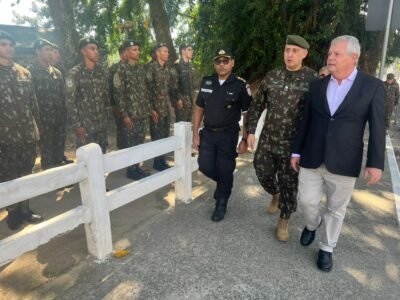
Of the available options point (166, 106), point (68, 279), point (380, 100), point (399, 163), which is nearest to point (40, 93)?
point (166, 106)

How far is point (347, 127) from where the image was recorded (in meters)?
2.71

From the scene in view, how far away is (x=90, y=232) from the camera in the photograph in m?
3.04

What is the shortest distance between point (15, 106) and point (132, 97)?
1.86 m

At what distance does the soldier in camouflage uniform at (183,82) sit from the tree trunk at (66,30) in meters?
3.61

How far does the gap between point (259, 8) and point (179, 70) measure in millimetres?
4631

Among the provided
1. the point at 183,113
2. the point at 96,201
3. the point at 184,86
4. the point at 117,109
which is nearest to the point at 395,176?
the point at 183,113

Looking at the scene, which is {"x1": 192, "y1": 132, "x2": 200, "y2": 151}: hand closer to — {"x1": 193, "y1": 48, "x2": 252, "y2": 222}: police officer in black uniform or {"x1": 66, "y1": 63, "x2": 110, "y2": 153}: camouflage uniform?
{"x1": 193, "y1": 48, "x2": 252, "y2": 222}: police officer in black uniform

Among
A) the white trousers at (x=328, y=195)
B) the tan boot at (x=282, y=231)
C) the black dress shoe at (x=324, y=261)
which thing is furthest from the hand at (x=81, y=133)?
the black dress shoe at (x=324, y=261)

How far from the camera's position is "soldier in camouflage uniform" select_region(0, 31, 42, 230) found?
11.8ft

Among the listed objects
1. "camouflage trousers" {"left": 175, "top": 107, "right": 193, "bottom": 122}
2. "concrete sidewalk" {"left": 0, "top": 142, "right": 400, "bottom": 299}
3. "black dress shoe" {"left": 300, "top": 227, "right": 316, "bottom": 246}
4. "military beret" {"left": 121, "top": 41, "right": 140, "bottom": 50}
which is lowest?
"concrete sidewalk" {"left": 0, "top": 142, "right": 400, "bottom": 299}

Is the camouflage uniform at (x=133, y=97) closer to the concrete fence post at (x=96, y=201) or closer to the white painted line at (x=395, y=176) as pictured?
the concrete fence post at (x=96, y=201)

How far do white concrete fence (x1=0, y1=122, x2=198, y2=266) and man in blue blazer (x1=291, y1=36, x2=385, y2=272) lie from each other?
157cm

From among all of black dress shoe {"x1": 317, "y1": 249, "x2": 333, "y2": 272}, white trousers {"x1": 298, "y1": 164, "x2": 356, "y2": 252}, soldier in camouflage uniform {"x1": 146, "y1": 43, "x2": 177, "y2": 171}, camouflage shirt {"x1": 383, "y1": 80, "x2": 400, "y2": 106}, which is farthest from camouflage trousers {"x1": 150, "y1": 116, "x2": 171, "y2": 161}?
camouflage shirt {"x1": 383, "y1": 80, "x2": 400, "y2": 106}

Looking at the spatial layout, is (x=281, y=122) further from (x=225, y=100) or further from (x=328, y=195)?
(x=328, y=195)
